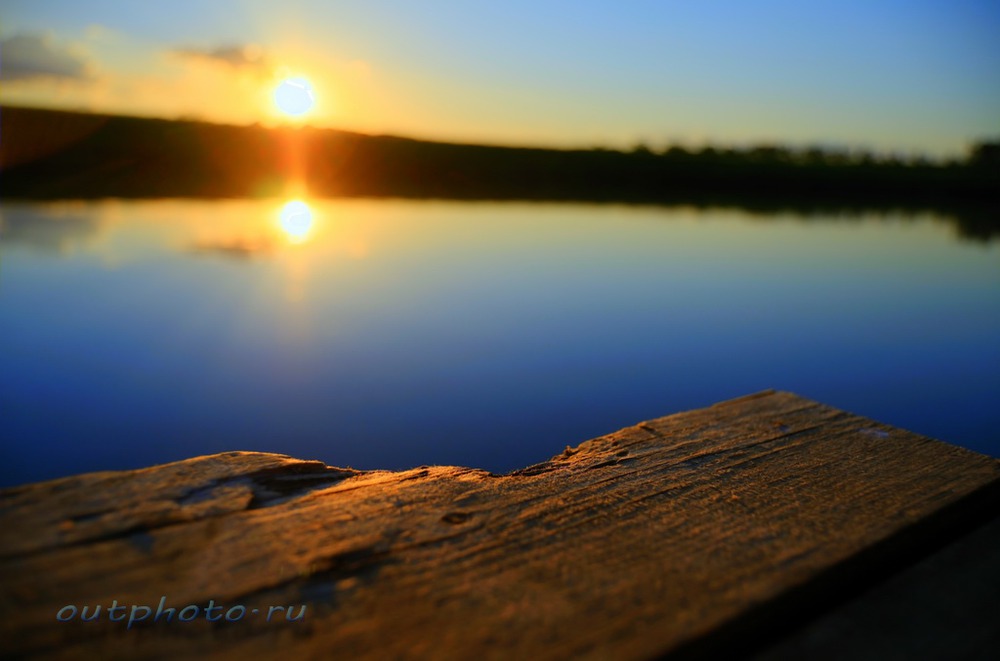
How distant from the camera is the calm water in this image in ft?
7.97

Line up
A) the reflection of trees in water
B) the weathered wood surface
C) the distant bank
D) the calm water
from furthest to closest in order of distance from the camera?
the distant bank
the reflection of trees in water
the calm water
the weathered wood surface

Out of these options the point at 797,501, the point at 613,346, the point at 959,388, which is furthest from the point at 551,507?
the point at 959,388

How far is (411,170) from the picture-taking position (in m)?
16.4

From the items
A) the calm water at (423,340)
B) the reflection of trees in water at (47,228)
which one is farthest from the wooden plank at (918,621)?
the reflection of trees in water at (47,228)

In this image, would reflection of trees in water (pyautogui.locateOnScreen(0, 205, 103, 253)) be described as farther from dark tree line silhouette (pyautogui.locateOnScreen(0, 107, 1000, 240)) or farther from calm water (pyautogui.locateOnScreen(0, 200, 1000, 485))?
dark tree line silhouette (pyautogui.locateOnScreen(0, 107, 1000, 240))

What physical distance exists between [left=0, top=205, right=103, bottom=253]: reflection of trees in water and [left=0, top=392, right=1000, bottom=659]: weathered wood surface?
5.53 meters

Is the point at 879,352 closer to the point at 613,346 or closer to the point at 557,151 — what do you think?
the point at 613,346

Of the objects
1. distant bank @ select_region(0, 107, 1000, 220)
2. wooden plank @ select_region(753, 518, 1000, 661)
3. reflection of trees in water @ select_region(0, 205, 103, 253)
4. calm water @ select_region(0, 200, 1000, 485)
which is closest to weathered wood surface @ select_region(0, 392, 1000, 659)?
wooden plank @ select_region(753, 518, 1000, 661)

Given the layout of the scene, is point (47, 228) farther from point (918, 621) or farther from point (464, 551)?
point (918, 621)

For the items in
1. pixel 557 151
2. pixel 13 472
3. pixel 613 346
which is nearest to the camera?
pixel 13 472

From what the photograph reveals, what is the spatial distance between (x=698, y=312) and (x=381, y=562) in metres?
4.34

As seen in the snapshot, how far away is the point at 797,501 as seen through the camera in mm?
849

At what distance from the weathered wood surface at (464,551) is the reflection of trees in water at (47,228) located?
5533mm

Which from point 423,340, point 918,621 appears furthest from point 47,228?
point 918,621
